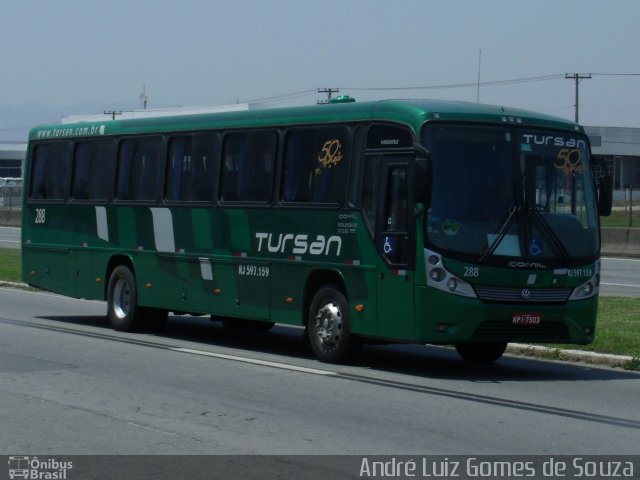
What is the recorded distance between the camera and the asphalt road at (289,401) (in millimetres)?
10023

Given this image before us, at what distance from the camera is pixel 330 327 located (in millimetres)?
15328

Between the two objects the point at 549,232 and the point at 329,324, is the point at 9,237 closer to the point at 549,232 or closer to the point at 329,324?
the point at 329,324

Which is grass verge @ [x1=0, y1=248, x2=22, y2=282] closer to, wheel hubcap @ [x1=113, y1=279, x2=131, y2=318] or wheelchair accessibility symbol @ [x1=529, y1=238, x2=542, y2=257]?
wheel hubcap @ [x1=113, y1=279, x2=131, y2=318]

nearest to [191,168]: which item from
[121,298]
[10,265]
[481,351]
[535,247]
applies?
[121,298]

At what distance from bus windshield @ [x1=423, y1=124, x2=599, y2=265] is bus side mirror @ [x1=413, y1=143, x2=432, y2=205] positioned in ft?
0.94

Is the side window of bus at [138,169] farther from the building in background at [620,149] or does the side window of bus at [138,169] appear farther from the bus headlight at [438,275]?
the building in background at [620,149]

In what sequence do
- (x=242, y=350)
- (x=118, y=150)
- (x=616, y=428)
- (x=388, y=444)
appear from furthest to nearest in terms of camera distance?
(x=118, y=150) < (x=242, y=350) < (x=616, y=428) < (x=388, y=444)

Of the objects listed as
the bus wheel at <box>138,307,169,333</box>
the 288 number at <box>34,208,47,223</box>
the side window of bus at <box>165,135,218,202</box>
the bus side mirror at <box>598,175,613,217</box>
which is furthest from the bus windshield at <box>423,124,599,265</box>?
the 288 number at <box>34,208,47,223</box>

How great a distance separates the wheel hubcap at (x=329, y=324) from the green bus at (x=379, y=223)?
0.08ft

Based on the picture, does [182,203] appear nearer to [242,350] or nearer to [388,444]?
[242,350]

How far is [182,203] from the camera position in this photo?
18.2 m
